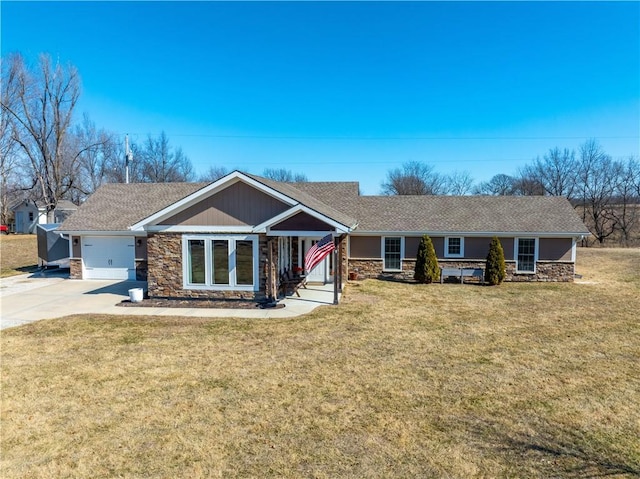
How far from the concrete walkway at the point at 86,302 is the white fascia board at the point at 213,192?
10.2 feet

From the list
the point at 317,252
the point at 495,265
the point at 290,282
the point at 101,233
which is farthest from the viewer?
the point at 101,233

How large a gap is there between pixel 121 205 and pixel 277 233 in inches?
474

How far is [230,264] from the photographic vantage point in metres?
13.3

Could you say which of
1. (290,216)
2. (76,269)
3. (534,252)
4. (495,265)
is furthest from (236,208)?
(534,252)

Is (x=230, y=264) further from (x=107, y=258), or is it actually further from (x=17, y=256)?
(x=17, y=256)

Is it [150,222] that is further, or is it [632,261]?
[632,261]

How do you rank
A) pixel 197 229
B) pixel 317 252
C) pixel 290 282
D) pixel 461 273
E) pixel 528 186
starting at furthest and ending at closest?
1. pixel 528 186
2. pixel 461 273
3. pixel 290 282
4. pixel 197 229
5. pixel 317 252

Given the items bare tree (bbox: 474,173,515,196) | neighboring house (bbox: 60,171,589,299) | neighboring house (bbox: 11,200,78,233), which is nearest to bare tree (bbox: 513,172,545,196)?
bare tree (bbox: 474,173,515,196)

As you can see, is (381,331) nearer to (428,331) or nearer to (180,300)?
(428,331)

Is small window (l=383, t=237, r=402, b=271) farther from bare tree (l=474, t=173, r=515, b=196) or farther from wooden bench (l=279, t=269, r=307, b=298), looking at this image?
bare tree (l=474, t=173, r=515, b=196)

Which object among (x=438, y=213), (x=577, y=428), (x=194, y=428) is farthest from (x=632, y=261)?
(x=194, y=428)

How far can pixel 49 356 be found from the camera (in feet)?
26.8

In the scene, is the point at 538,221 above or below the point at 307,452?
above

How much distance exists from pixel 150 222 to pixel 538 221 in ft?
57.6
